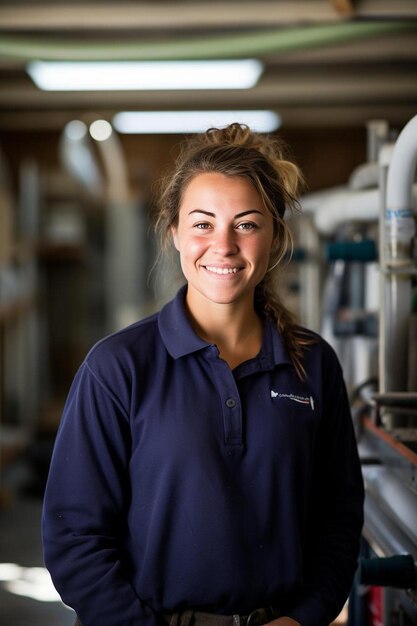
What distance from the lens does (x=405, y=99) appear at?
196 inches

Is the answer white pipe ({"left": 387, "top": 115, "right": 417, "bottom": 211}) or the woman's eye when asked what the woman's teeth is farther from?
white pipe ({"left": 387, "top": 115, "right": 417, "bottom": 211})

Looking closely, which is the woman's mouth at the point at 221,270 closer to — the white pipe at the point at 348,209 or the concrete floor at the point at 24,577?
the white pipe at the point at 348,209

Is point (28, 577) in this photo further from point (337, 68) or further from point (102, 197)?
point (102, 197)

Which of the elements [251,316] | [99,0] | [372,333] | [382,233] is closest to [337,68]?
[99,0]

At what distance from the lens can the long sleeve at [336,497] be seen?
60.4 inches

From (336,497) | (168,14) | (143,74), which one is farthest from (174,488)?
(143,74)

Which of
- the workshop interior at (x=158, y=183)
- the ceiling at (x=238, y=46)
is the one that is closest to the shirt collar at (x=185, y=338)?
the workshop interior at (x=158, y=183)

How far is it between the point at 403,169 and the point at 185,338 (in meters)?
0.86

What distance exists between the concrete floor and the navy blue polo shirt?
6.92ft

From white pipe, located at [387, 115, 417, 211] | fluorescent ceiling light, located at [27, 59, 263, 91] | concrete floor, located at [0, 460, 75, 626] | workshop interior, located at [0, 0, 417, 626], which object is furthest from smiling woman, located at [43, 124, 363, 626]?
fluorescent ceiling light, located at [27, 59, 263, 91]

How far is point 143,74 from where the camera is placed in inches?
161

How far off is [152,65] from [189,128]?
2.16 m

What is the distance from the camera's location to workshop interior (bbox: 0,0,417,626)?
2162 mm

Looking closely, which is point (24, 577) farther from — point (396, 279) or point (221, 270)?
point (221, 270)
